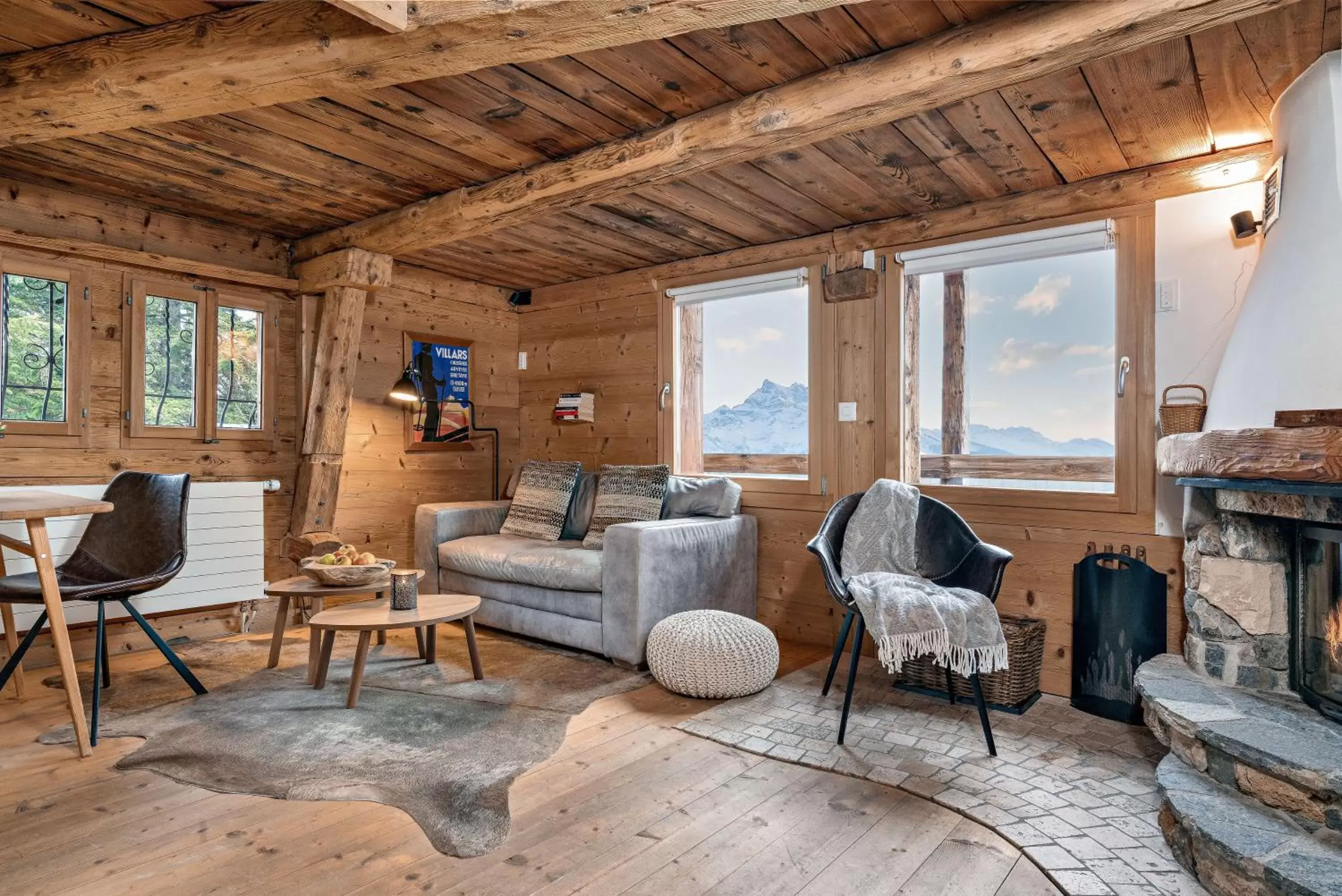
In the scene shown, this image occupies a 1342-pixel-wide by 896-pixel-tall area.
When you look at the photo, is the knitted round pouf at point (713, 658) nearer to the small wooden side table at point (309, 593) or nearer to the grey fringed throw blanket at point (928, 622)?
the grey fringed throw blanket at point (928, 622)

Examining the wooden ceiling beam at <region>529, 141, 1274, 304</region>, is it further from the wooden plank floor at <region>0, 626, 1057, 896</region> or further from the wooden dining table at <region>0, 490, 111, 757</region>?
the wooden dining table at <region>0, 490, 111, 757</region>

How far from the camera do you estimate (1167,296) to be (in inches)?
118

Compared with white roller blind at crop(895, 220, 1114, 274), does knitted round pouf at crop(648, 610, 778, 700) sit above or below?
below

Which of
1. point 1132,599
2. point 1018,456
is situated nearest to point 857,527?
point 1132,599

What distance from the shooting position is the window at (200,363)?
376cm

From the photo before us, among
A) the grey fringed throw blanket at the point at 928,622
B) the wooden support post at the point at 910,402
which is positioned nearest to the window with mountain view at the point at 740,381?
the wooden support post at the point at 910,402

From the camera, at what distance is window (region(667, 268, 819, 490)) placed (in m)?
4.58

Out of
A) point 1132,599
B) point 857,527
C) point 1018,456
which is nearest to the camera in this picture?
point 1132,599

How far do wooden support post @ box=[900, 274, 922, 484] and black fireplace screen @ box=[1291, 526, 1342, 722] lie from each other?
1.58m

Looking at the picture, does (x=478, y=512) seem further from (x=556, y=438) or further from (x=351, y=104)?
(x=351, y=104)

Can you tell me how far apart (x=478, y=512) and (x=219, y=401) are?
1.48 meters

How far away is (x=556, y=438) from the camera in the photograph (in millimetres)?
5234

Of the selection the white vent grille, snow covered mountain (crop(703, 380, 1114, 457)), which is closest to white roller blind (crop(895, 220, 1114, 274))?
the white vent grille

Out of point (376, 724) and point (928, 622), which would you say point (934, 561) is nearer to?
point (928, 622)
